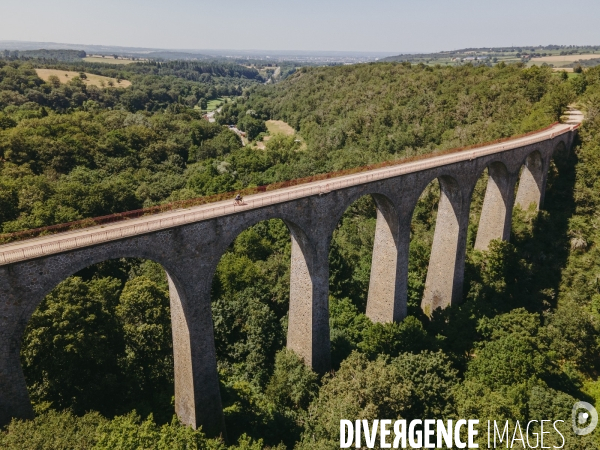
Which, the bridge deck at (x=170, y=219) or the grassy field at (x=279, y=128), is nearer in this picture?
the bridge deck at (x=170, y=219)

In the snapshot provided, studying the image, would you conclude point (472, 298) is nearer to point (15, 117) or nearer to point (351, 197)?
point (351, 197)

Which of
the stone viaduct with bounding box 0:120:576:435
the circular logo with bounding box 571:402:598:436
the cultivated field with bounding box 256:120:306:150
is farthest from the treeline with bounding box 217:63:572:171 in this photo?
the circular logo with bounding box 571:402:598:436

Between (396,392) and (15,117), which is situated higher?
(15,117)

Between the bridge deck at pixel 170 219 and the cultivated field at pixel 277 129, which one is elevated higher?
the cultivated field at pixel 277 129

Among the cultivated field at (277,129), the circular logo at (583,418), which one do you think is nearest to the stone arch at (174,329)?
the circular logo at (583,418)

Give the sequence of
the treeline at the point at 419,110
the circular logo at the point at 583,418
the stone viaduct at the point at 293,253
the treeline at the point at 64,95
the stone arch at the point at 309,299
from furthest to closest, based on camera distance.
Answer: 1. the treeline at the point at 64,95
2. the treeline at the point at 419,110
3. the stone arch at the point at 309,299
4. the circular logo at the point at 583,418
5. the stone viaduct at the point at 293,253

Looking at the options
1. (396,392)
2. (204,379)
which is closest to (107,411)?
(204,379)

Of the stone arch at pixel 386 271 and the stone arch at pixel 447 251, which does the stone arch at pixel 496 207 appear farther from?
the stone arch at pixel 386 271

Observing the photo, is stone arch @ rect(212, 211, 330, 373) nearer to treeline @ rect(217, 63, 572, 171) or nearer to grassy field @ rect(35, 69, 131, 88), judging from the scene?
treeline @ rect(217, 63, 572, 171)
